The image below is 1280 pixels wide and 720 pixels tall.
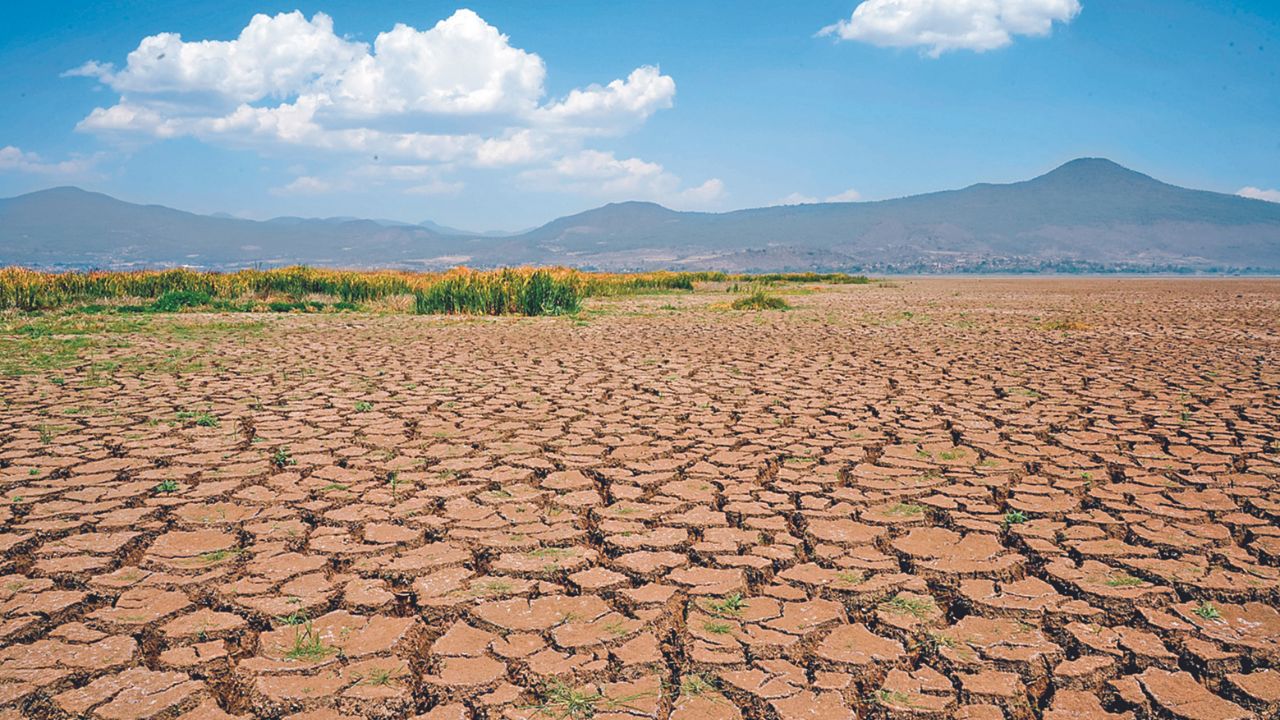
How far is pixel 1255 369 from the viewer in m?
8.02

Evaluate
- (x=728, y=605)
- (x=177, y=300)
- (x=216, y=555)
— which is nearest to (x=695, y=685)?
(x=728, y=605)

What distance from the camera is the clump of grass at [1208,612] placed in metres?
2.46

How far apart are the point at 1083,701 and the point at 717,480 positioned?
2144mm

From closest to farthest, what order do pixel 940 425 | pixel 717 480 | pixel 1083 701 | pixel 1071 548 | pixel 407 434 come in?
pixel 1083 701 → pixel 1071 548 → pixel 717 480 → pixel 407 434 → pixel 940 425

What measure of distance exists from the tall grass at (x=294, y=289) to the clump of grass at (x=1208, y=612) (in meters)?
14.7

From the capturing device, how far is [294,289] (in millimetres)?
19891

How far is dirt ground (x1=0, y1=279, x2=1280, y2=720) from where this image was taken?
81.8 inches

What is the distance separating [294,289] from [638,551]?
19.2m

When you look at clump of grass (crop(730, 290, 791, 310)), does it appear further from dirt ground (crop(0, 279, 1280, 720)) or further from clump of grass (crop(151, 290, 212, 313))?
clump of grass (crop(151, 290, 212, 313))

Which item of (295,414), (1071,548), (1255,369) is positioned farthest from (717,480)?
(1255,369)

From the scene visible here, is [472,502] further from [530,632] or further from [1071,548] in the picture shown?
[1071,548]

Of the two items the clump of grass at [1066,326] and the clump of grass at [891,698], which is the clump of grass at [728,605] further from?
the clump of grass at [1066,326]

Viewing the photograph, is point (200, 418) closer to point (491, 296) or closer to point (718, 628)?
point (718, 628)

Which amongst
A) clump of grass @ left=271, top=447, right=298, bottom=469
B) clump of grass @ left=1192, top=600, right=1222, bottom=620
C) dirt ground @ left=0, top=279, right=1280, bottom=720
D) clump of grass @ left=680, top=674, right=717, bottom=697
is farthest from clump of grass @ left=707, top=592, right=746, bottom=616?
clump of grass @ left=271, top=447, right=298, bottom=469
